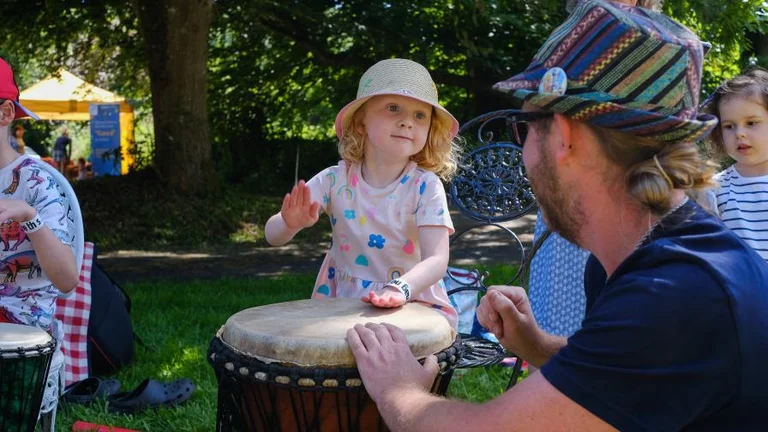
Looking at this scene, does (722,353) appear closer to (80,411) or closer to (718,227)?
(718,227)

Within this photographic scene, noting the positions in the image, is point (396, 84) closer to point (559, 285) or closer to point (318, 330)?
point (559, 285)

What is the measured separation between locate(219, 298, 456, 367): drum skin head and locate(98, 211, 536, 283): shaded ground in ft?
17.0

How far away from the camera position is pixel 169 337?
5.03 meters

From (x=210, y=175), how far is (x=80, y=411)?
6.77m

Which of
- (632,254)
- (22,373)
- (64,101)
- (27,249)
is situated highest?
(632,254)

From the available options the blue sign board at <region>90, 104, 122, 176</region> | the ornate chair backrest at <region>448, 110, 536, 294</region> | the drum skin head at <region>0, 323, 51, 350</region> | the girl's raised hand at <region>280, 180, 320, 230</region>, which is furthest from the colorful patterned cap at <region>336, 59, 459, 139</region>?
the blue sign board at <region>90, 104, 122, 176</region>

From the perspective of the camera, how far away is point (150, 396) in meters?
3.74

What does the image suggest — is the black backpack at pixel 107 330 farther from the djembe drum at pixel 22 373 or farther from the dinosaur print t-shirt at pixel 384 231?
the djembe drum at pixel 22 373

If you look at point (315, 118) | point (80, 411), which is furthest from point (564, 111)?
point (315, 118)

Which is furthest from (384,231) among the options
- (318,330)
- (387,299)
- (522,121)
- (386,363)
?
(522,121)

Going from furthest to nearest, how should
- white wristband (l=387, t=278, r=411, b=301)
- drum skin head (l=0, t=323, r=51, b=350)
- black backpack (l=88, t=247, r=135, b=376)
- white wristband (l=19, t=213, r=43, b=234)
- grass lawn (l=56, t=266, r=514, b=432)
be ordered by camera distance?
black backpack (l=88, t=247, r=135, b=376) → grass lawn (l=56, t=266, r=514, b=432) → white wristband (l=19, t=213, r=43, b=234) → white wristband (l=387, t=278, r=411, b=301) → drum skin head (l=0, t=323, r=51, b=350)

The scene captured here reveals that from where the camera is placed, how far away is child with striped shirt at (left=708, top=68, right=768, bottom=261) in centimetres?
335

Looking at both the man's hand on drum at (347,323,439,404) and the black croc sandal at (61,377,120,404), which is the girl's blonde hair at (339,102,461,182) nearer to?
the man's hand on drum at (347,323,439,404)

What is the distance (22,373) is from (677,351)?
1834 millimetres
